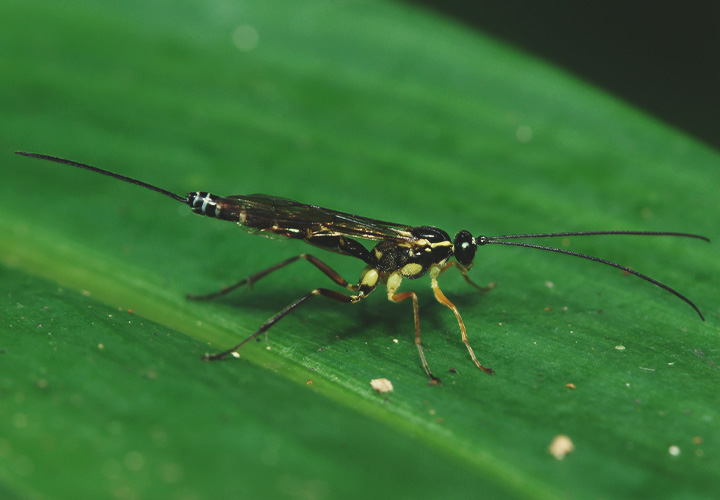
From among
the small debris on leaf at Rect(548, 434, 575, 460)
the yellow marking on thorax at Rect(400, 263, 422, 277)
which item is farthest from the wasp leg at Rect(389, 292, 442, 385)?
the small debris on leaf at Rect(548, 434, 575, 460)

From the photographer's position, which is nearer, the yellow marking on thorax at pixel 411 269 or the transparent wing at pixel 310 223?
the transparent wing at pixel 310 223

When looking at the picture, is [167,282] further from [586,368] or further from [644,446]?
[644,446]

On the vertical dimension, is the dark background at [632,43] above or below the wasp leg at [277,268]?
above

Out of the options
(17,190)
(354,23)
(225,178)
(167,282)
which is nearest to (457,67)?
(354,23)

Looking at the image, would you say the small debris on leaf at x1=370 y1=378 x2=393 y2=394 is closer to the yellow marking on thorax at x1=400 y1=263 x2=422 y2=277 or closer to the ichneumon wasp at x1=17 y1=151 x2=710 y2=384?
the ichneumon wasp at x1=17 y1=151 x2=710 y2=384

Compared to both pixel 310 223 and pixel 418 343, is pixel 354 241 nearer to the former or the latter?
pixel 310 223

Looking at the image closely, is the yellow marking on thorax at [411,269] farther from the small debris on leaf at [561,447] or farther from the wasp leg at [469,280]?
the small debris on leaf at [561,447]

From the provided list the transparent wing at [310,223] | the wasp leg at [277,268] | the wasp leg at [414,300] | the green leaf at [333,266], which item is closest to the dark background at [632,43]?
the green leaf at [333,266]
